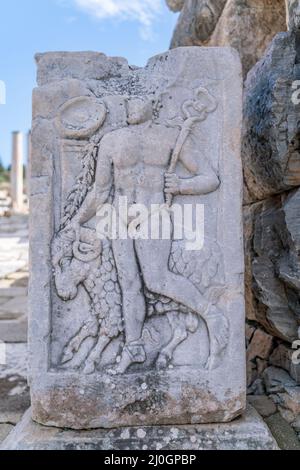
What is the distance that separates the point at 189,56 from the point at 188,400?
1381 millimetres

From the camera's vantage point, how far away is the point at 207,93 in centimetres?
158

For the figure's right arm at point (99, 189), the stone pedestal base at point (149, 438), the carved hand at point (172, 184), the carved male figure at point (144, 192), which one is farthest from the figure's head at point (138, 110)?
the stone pedestal base at point (149, 438)

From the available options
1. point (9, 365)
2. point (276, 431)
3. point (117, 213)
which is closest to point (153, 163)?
point (117, 213)

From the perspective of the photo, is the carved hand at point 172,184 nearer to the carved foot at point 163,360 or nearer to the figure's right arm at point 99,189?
the figure's right arm at point 99,189

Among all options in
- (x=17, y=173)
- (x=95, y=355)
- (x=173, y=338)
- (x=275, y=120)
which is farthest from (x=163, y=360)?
(x=17, y=173)

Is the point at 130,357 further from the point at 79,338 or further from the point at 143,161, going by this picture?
the point at 143,161

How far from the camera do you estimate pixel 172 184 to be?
1550 mm

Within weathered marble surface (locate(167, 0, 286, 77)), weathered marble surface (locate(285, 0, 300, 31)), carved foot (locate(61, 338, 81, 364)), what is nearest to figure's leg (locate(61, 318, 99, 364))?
carved foot (locate(61, 338, 81, 364))

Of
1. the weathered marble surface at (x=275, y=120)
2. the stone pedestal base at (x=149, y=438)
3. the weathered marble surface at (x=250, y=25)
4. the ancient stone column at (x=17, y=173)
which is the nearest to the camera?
the stone pedestal base at (x=149, y=438)

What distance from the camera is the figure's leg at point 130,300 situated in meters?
1.50

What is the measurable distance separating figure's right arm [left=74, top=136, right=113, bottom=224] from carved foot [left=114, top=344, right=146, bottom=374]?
1.76 feet

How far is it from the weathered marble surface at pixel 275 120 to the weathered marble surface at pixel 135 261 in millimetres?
252

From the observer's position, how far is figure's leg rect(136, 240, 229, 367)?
153cm
